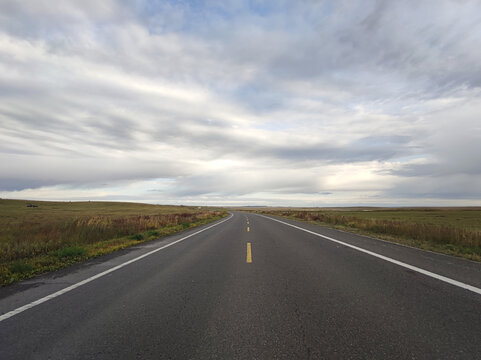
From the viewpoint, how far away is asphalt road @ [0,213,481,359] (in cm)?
261

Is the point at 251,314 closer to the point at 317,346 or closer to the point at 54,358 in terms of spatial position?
the point at 317,346

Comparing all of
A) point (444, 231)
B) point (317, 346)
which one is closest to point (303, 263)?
point (317, 346)

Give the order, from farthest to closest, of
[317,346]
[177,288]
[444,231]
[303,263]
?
[444,231] → [303,263] → [177,288] → [317,346]

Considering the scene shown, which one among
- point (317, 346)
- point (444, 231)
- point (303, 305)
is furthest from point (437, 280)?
point (444, 231)

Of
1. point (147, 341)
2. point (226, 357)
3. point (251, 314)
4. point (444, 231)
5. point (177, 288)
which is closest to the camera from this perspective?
point (226, 357)

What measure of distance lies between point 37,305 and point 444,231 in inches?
596

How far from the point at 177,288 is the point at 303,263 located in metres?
3.48

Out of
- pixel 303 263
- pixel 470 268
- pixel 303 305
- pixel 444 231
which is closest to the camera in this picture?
pixel 303 305

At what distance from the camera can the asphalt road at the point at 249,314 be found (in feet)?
8.57

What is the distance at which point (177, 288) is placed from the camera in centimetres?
459

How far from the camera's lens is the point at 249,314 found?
11.3ft

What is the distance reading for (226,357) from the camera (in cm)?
247

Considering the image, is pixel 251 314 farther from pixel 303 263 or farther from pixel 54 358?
pixel 303 263

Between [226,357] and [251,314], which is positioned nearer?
[226,357]
